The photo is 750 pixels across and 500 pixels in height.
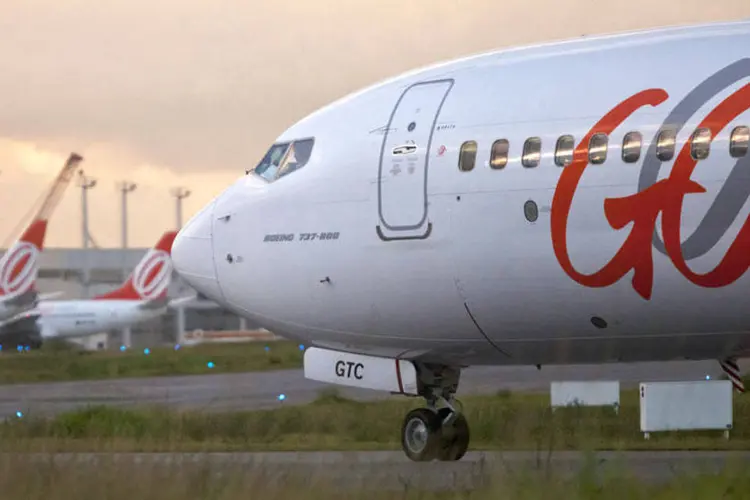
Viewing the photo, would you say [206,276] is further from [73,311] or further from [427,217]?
[73,311]

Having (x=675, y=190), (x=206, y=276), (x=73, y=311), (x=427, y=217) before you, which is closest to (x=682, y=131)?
(x=675, y=190)

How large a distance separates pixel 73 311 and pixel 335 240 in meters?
63.0

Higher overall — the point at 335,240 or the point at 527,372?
the point at 335,240

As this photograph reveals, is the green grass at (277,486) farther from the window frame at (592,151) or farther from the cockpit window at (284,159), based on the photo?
the cockpit window at (284,159)

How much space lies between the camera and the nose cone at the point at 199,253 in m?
17.9

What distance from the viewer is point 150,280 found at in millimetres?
81250

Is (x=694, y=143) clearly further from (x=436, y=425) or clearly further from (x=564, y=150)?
(x=436, y=425)

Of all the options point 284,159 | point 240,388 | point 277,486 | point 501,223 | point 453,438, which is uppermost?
point 284,159

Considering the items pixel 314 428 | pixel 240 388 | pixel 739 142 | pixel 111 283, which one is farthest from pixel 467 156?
pixel 111 283

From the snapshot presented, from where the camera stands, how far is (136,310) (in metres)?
80.1

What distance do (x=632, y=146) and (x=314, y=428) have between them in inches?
513

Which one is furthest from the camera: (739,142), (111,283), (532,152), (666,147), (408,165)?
(111,283)

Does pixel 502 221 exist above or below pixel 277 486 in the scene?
above

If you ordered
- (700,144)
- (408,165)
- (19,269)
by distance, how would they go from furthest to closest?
(19,269)
(408,165)
(700,144)
